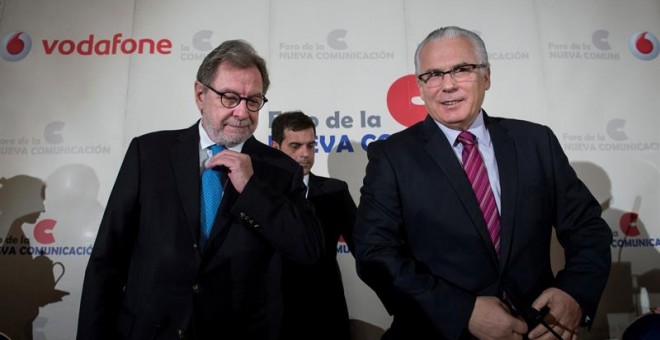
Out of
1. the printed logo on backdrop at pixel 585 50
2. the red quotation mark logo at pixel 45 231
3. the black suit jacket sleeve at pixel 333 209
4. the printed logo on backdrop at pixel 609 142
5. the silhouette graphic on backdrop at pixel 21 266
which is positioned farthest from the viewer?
the printed logo on backdrop at pixel 585 50

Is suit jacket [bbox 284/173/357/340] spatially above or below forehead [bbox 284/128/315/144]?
below

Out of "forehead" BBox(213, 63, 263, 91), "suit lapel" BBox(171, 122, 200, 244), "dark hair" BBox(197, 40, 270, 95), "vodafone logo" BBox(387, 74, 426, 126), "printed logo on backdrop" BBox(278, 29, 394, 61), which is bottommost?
"suit lapel" BBox(171, 122, 200, 244)

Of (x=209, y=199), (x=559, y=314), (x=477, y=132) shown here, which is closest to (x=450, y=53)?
(x=477, y=132)

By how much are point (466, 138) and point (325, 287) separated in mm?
1438

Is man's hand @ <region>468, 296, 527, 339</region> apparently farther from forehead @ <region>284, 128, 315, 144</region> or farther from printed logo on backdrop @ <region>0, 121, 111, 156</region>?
printed logo on backdrop @ <region>0, 121, 111, 156</region>

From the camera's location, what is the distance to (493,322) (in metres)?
1.12

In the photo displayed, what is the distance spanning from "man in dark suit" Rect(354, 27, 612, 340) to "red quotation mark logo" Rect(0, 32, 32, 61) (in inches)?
155

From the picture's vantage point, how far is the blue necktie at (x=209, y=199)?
1442 mm

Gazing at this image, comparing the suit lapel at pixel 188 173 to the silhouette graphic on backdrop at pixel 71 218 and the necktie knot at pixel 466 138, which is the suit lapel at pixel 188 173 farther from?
the silhouette graphic on backdrop at pixel 71 218

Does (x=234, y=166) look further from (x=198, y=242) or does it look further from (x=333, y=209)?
(x=333, y=209)

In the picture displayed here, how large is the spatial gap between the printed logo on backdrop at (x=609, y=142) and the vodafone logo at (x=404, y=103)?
4.43 ft

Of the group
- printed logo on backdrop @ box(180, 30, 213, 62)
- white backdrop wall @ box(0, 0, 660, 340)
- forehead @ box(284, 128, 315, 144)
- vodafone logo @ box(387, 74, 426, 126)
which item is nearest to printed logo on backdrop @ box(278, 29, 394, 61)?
white backdrop wall @ box(0, 0, 660, 340)

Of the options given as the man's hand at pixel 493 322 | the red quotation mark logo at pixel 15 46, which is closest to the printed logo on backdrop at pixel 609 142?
the man's hand at pixel 493 322

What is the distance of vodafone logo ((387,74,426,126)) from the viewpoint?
12.5 feet
